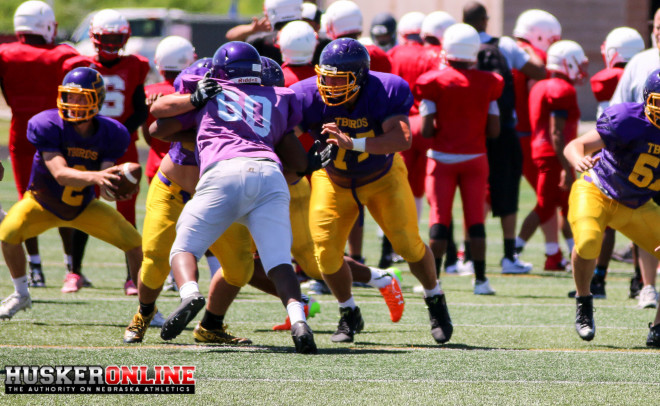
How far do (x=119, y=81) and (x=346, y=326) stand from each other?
2.93 m

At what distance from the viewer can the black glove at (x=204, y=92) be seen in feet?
16.6

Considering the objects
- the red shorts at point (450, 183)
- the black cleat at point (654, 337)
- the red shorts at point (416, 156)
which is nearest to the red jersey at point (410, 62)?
the red shorts at point (416, 156)

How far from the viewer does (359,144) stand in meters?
5.41

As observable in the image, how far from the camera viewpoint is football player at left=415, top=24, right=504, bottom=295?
7574 millimetres

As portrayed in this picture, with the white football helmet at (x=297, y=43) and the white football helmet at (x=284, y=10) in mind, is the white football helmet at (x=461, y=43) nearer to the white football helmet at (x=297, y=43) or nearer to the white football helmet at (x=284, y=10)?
the white football helmet at (x=297, y=43)

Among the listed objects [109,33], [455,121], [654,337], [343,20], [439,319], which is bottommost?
[654,337]

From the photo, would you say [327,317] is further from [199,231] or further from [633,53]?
[633,53]

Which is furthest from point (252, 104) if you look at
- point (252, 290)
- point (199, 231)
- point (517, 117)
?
point (517, 117)

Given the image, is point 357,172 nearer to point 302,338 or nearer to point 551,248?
point 302,338

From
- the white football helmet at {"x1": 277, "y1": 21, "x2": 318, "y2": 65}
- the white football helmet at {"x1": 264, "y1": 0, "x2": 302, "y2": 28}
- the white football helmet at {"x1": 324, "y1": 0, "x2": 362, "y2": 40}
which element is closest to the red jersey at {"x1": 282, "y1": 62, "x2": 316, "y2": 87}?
the white football helmet at {"x1": 277, "y1": 21, "x2": 318, "y2": 65}

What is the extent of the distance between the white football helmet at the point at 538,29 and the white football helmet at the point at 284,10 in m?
2.10

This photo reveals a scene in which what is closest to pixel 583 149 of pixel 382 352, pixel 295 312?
pixel 382 352

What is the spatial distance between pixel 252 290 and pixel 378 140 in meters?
2.88

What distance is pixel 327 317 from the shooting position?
6.77 m
